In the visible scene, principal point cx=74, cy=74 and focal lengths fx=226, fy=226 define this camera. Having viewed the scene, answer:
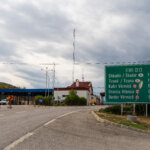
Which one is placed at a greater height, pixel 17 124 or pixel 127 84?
pixel 127 84

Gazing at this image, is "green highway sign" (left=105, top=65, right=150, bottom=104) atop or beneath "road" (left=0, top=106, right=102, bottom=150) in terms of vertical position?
atop

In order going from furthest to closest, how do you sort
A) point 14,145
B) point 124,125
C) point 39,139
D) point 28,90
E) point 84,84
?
point 84,84 → point 28,90 → point 124,125 → point 39,139 → point 14,145

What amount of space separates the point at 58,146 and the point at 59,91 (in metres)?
68.7

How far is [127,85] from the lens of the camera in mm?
19547

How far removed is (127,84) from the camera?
64.1 feet

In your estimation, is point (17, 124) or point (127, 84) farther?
point (127, 84)

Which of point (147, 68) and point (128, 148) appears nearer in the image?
point (128, 148)

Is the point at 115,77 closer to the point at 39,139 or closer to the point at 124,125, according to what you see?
the point at 124,125

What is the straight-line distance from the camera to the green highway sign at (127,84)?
19156 mm

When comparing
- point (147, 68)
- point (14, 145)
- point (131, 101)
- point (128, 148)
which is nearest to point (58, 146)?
point (14, 145)

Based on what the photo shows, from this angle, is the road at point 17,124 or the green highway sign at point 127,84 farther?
the green highway sign at point 127,84

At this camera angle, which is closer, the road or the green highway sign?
the road

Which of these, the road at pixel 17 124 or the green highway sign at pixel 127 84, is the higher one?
the green highway sign at pixel 127 84

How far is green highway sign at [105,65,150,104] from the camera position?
19.2 meters
